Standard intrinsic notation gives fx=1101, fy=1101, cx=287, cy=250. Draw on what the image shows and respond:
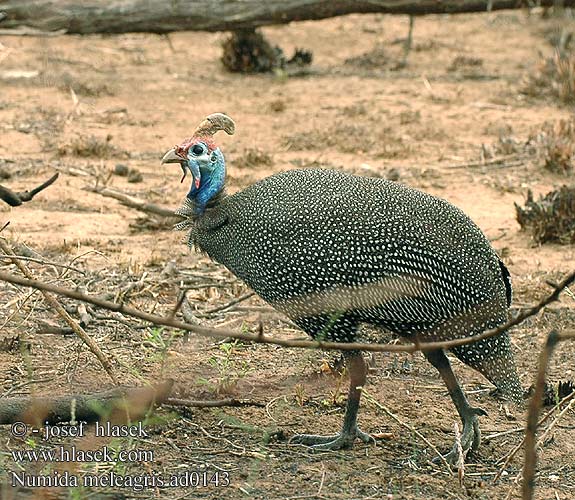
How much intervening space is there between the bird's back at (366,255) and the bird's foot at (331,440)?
1.73ft

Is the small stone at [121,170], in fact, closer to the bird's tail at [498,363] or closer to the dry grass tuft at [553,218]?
the dry grass tuft at [553,218]

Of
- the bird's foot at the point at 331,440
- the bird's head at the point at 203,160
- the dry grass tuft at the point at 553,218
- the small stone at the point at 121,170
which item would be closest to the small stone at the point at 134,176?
the small stone at the point at 121,170

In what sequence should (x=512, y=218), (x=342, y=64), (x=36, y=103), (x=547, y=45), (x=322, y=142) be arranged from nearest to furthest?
(x=512, y=218), (x=322, y=142), (x=36, y=103), (x=342, y=64), (x=547, y=45)

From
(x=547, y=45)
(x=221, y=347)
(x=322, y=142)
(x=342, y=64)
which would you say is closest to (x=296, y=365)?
(x=221, y=347)

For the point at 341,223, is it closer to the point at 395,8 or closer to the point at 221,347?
the point at 221,347

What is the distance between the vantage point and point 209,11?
9859mm

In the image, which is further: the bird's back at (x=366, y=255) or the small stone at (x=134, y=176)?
the small stone at (x=134, y=176)

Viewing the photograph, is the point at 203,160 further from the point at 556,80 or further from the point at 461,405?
the point at 556,80

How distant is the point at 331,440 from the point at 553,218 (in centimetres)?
317

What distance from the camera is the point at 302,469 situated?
13.4 feet

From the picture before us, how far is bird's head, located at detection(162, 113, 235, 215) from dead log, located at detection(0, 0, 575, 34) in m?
5.67

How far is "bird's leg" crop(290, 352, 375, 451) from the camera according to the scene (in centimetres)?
424

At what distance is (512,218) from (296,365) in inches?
116

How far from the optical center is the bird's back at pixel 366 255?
13.0 feet
